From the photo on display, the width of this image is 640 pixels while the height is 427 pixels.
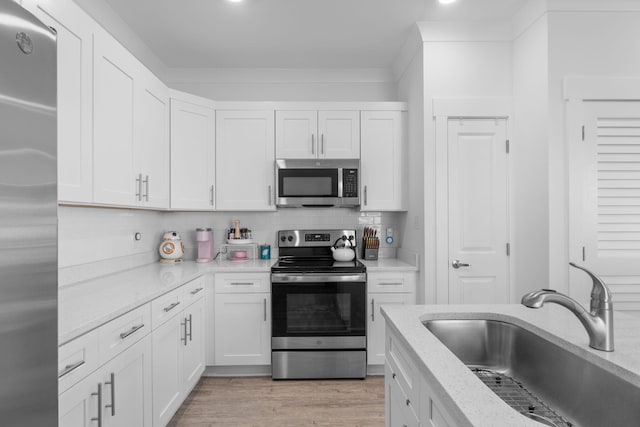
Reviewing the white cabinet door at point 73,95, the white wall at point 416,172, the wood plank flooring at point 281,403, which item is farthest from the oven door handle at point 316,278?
the white cabinet door at point 73,95

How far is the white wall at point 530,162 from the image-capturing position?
251 cm

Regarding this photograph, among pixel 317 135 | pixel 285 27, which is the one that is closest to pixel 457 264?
pixel 317 135

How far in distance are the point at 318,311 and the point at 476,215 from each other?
4.62 ft

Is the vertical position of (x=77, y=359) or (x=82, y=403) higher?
(x=77, y=359)

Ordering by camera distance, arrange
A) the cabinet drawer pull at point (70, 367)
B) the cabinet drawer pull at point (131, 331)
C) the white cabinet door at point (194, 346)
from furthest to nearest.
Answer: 1. the white cabinet door at point (194, 346)
2. the cabinet drawer pull at point (131, 331)
3. the cabinet drawer pull at point (70, 367)

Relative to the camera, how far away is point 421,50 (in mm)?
2969

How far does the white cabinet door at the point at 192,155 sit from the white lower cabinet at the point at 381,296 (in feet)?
5.10

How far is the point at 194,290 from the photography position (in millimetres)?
2721

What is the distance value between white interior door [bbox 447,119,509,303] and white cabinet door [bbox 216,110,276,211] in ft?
5.00

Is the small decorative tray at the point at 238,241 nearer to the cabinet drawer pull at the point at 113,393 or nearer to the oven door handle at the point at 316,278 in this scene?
the oven door handle at the point at 316,278

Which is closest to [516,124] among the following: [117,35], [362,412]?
[362,412]

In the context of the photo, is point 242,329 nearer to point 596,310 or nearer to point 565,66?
point 596,310

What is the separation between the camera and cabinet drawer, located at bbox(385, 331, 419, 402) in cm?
117

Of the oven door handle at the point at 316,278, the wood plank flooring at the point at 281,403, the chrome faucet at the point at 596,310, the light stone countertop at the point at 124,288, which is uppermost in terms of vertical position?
the chrome faucet at the point at 596,310
